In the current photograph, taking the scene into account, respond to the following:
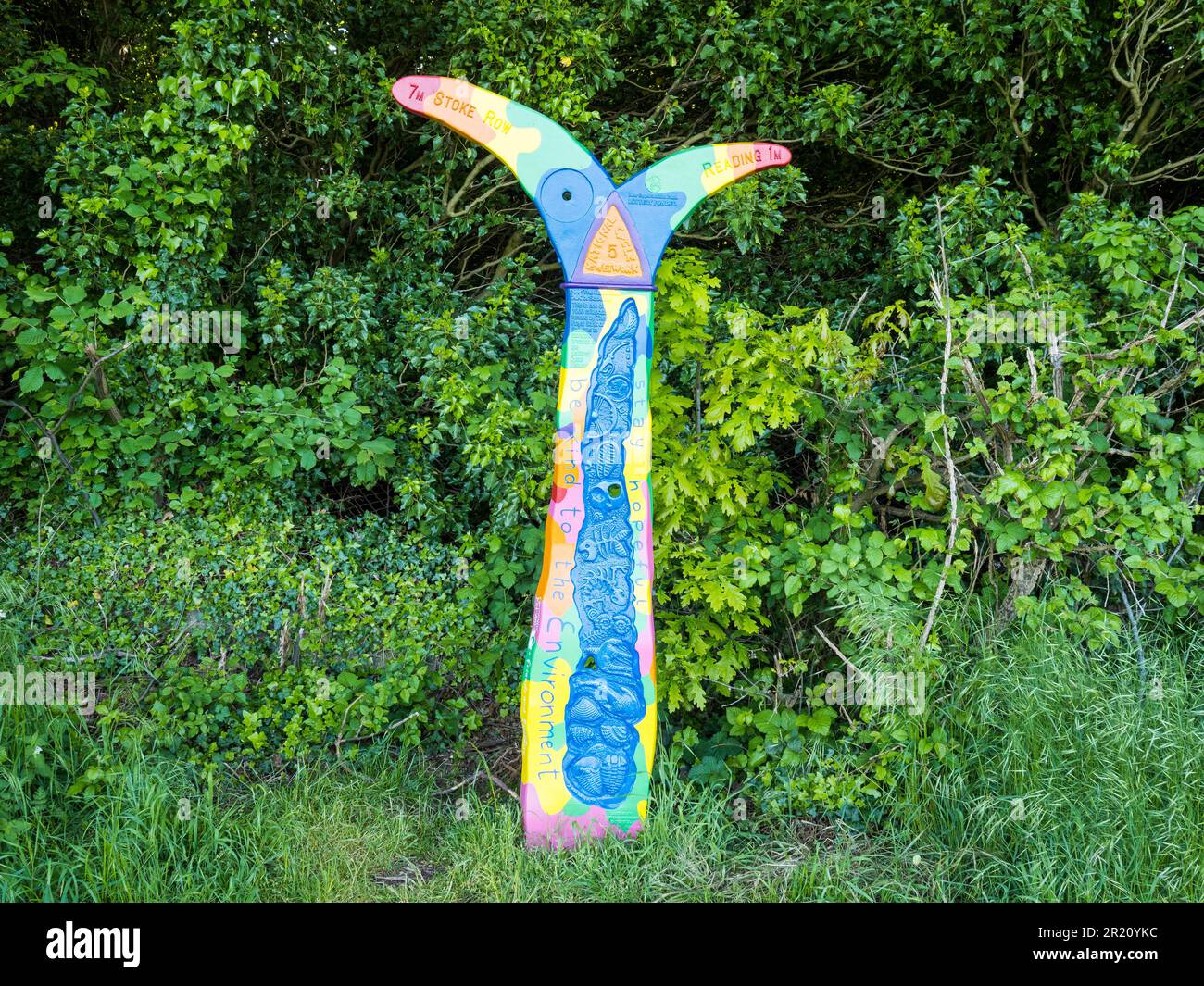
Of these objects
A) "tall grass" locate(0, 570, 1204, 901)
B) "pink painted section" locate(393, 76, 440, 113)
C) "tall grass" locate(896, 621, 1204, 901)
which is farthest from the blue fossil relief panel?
"tall grass" locate(896, 621, 1204, 901)

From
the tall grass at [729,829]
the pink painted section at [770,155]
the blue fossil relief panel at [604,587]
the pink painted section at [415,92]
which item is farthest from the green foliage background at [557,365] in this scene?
the pink painted section at [415,92]

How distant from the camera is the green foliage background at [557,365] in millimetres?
4133

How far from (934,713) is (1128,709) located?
71 centimetres

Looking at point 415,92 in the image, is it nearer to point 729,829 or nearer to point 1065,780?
point 729,829

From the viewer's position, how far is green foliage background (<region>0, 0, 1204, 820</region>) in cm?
413

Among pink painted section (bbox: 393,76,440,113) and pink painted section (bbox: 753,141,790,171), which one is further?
pink painted section (bbox: 753,141,790,171)

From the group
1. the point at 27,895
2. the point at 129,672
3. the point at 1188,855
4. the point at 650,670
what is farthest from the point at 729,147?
the point at 27,895

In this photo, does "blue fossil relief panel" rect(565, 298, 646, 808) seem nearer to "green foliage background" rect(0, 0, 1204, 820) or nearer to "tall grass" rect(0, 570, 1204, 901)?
"tall grass" rect(0, 570, 1204, 901)

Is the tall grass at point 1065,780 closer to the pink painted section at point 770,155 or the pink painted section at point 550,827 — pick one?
the pink painted section at point 550,827

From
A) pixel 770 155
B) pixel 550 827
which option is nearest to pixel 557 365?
pixel 770 155

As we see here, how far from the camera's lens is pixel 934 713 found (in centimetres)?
389

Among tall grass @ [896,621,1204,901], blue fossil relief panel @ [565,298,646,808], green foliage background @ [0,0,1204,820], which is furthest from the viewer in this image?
green foliage background @ [0,0,1204,820]

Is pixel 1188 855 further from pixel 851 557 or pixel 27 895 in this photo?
pixel 27 895

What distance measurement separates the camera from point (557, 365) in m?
4.78
